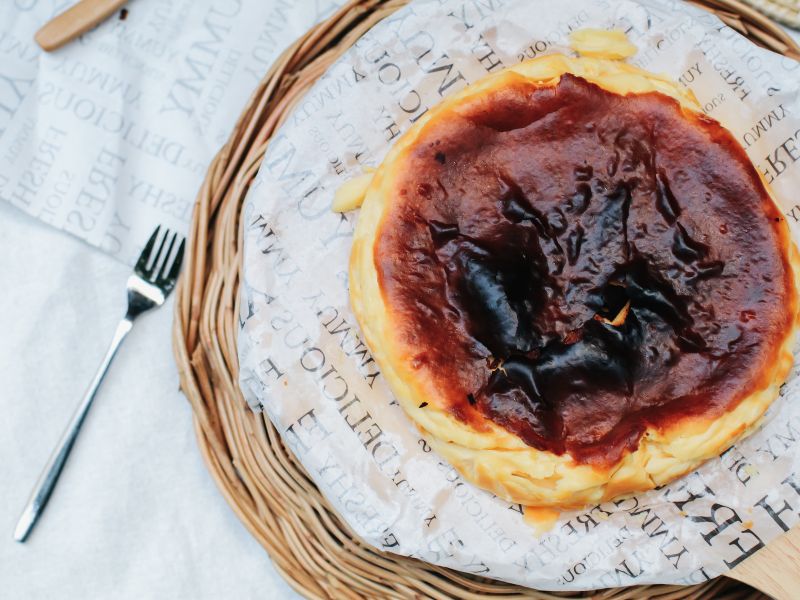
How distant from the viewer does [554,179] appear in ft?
4.95

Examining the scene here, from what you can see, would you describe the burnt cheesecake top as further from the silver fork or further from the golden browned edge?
→ the silver fork

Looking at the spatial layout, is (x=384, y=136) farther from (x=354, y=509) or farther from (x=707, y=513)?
(x=707, y=513)

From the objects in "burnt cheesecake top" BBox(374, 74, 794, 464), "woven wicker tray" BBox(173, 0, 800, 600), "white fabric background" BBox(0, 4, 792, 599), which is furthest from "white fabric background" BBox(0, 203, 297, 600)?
"burnt cheesecake top" BBox(374, 74, 794, 464)

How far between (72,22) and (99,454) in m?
1.06

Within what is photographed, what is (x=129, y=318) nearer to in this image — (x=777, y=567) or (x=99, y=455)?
(x=99, y=455)

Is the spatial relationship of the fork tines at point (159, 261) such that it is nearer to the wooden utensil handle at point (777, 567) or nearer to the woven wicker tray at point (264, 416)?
the woven wicker tray at point (264, 416)

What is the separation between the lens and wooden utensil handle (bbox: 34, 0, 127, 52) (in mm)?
1963

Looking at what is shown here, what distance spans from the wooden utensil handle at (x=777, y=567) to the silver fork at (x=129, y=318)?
54.9 inches

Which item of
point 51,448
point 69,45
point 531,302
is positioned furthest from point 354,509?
point 69,45

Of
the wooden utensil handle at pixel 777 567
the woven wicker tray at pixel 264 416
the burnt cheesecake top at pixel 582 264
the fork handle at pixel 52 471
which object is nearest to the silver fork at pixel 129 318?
the fork handle at pixel 52 471

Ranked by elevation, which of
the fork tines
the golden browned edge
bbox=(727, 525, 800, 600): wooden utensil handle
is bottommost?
bbox=(727, 525, 800, 600): wooden utensil handle

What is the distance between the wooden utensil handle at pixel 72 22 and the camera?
196 centimetres

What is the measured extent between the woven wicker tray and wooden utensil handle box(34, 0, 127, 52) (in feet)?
1.63

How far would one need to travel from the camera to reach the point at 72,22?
6.46ft
